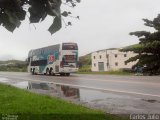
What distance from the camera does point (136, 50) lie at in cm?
3947

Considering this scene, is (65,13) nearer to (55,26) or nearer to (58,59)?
(55,26)

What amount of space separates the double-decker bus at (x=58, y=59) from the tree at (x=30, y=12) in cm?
3501

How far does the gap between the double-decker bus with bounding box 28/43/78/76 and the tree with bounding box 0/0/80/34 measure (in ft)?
115

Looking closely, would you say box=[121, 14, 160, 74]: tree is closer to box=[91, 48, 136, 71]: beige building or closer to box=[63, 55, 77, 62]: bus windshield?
box=[63, 55, 77, 62]: bus windshield

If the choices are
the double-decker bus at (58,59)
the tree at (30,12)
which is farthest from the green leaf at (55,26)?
the double-decker bus at (58,59)

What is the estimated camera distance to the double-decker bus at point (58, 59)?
37406 mm

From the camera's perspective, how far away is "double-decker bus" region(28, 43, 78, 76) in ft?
123

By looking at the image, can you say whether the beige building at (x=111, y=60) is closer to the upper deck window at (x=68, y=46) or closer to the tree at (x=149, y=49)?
the tree at (x=149, y=49)

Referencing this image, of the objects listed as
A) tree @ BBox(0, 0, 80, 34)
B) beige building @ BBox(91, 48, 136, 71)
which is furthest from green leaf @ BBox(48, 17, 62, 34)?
beige building @ BBox(91, 48, 136, 71)

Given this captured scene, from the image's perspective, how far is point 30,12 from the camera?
2246mm

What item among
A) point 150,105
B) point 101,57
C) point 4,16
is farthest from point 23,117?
point 101,57

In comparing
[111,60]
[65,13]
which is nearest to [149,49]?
[65,13]

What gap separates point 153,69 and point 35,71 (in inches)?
625

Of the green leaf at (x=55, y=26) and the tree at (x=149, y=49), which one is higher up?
the tree at (x=149, y=49)
